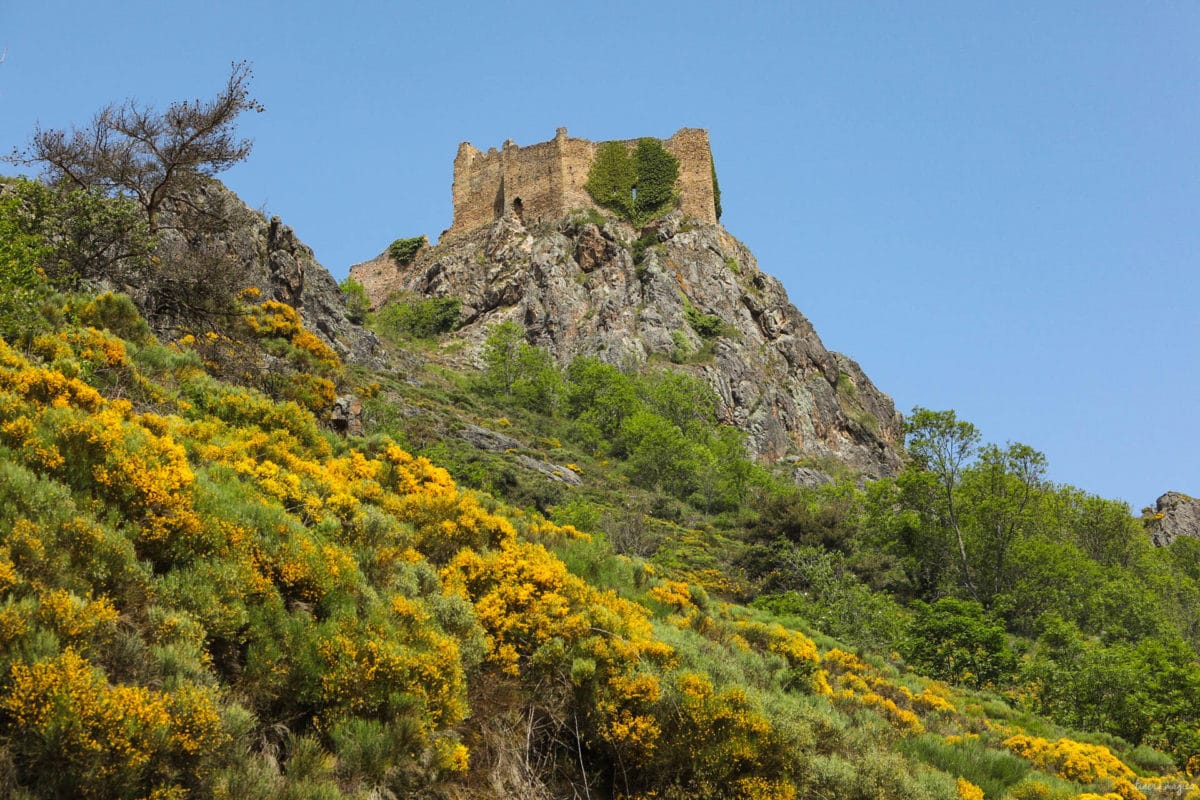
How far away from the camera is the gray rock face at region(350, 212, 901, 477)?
6153cm

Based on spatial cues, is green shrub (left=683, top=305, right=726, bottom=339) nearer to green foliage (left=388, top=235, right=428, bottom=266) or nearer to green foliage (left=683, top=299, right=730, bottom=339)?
green foliage (left=683, top=299, right=730, bottom=339)

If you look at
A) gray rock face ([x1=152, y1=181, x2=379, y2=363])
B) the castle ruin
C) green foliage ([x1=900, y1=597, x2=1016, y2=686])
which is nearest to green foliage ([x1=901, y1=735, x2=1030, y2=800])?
green foliage ([x1=900, y1=597, x2=1016, y2=686])

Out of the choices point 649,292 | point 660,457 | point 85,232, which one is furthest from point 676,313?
point 85,232

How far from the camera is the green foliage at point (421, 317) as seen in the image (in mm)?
63250

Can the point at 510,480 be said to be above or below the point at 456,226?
below

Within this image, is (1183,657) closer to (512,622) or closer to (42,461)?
(512,622)

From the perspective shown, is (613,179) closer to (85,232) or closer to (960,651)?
(960,651)

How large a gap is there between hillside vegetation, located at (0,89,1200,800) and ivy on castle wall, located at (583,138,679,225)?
54.2 meters

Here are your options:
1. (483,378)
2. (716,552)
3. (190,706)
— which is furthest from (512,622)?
(483,378)

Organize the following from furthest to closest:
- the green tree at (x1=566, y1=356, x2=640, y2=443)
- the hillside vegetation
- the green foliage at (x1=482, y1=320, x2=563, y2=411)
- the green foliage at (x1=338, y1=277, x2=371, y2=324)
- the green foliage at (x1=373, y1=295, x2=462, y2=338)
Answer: the green foliage at (x1=373, y1=295, x2=462, y2=338)
the green foliage at (x1=338, y1=277, x2=371, y2=324)
the green foliage at (x1=482, y1=320, x2=563, y2=411)
the green tree at (x1=566, y1=356, x2=640, y2=443)
the hillside vegetation

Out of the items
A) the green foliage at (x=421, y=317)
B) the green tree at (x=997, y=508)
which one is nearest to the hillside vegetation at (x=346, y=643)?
the green tree at (x=997, y=508)

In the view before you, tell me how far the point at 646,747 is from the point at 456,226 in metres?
71.7

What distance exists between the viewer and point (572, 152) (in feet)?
233

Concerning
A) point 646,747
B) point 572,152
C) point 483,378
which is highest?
point 572,152
